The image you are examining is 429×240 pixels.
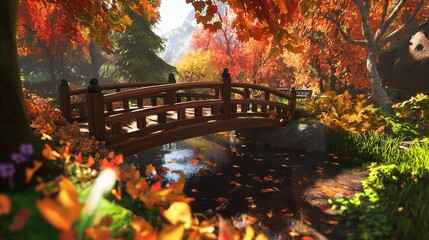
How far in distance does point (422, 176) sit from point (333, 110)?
5171mm

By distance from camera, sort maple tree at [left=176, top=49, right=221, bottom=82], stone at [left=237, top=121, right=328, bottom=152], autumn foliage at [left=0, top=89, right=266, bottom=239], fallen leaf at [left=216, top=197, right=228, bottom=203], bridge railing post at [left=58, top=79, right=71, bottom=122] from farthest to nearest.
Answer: maple tree at [left=176, top=49, right=221, bottom=82], stone at [left=237, top=121, right=328, bottom=152], bridge railing post at [left=58, top=79, right=71, bottom=122], fallen leaf at [left=216, top=197, right=228, bottom=203], autumn foliage at [left=0, top=89, right=266, bottom=239]

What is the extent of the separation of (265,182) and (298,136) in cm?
308

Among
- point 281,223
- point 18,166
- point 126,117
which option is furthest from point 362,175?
point 18,166

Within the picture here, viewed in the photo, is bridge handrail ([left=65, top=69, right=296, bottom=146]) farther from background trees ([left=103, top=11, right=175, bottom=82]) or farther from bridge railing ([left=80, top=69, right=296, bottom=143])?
background trees ([left=103, top=11, right=175, bottom=82])

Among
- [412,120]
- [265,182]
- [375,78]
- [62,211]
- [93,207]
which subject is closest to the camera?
[62,211]

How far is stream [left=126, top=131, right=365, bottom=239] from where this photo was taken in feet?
15.2

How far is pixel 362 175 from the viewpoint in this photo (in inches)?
262

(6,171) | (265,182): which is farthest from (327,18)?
(6,171)

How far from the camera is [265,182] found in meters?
6.57

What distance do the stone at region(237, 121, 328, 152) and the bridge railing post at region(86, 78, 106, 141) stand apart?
→ 5889 mm

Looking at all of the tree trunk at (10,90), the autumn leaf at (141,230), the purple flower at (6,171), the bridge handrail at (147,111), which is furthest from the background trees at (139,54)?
the autumn leaf at (141,230)

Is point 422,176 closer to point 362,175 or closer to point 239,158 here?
point 362,175

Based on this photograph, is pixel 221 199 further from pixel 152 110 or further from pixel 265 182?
pixel 152 110

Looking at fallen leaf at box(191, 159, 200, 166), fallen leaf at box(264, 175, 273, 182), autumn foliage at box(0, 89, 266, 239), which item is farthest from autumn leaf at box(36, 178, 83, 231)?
fallen leaf at box(191, 159, 200, 166)
